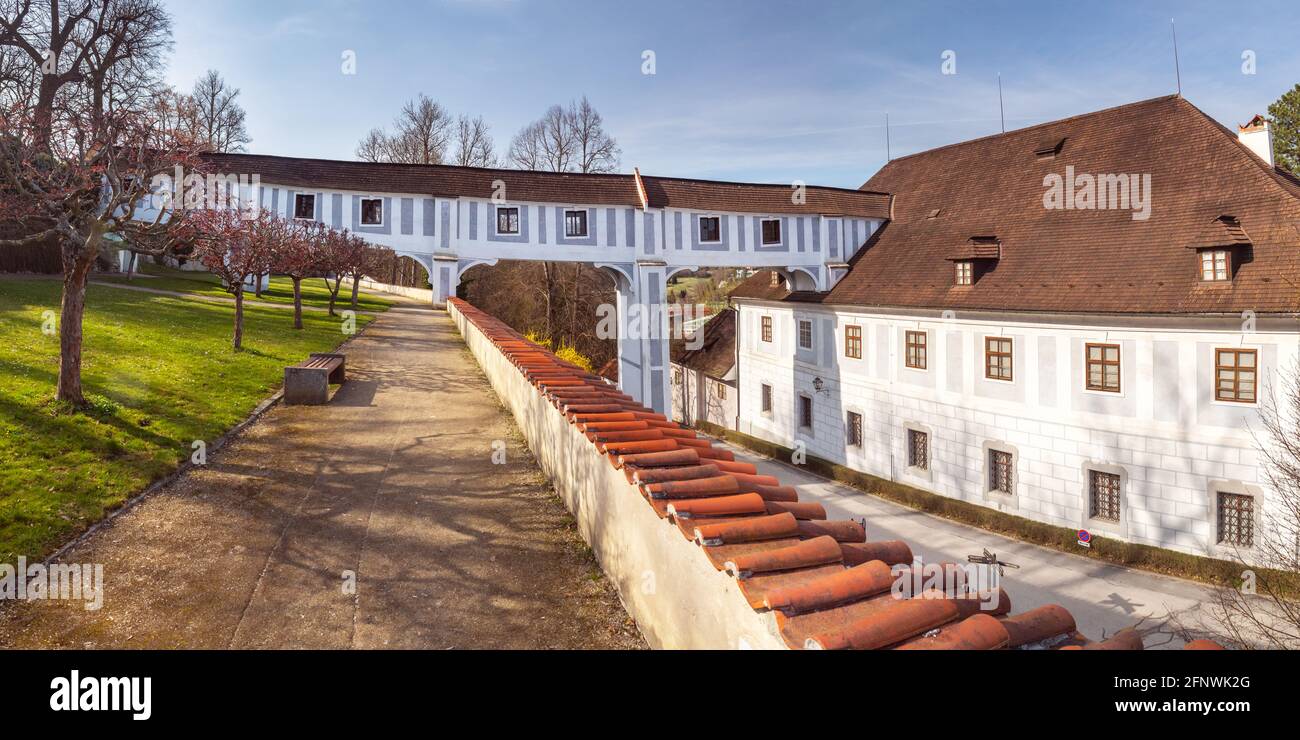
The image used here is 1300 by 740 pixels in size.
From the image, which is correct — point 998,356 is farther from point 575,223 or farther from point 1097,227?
point 575,223

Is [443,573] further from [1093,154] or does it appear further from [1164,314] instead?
[1093,154]

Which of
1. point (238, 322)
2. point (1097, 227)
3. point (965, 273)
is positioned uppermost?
point (1097, 227)

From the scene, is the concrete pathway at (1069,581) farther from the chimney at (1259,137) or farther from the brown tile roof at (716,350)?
the brown tile roof at (716,350)

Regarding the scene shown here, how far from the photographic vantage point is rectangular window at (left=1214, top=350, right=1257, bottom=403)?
15961mm

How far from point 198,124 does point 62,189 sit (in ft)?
11.6

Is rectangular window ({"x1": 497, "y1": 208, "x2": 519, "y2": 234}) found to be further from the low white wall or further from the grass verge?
the low white wall

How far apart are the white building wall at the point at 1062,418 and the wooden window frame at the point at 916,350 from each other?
22 centimetres

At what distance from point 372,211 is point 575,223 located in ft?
23.6

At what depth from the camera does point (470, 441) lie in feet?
35.2

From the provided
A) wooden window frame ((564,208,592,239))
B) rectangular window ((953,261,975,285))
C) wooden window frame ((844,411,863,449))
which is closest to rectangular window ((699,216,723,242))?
wooden window frame ((564,208,592,239))

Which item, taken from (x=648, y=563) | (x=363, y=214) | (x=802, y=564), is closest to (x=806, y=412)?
(x=363, y=214)

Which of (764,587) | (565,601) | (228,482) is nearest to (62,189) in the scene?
(228,482)

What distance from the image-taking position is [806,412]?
30.4m
